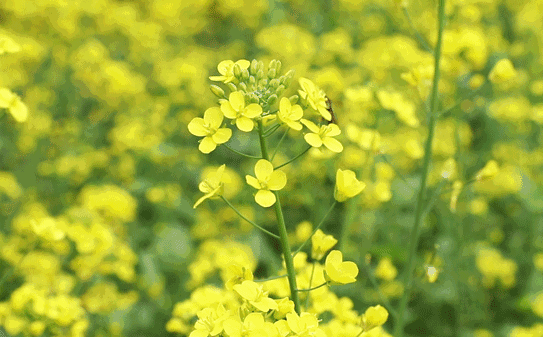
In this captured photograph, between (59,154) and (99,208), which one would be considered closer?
(99,208)

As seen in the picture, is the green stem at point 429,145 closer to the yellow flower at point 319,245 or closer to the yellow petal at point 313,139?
the yellow flower at point 319,245

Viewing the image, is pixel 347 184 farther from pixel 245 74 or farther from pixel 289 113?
pixel 245 74

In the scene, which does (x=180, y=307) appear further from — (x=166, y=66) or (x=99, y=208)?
(x=166, y=66)

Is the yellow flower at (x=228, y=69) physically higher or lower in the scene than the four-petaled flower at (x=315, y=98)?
higher

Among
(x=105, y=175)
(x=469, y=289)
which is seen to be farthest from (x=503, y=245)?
(x=105, y=175)

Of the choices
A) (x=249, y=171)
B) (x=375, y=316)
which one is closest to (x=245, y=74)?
(x=375, y=316)

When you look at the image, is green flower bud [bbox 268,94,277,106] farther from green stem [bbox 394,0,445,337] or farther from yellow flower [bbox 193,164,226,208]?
green stem [bbox 394,0,445,337]

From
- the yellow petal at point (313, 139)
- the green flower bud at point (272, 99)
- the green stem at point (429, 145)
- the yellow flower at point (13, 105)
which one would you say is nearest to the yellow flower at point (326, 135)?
the yellow petal at point (313, 139)
